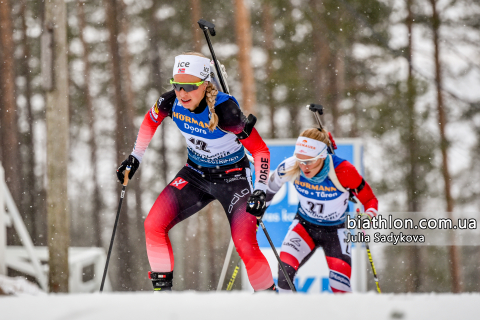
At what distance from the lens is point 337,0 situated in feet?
44.2

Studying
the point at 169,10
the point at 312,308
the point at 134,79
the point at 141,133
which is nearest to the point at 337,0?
the point at 169,10

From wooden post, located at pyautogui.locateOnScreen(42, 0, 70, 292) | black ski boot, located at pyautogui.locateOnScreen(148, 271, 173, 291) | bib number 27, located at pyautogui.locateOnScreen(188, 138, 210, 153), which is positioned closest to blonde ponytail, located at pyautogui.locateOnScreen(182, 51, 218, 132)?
bib number 27, located at pyautogui.locateOnScreen(188, 138, 210, 153)

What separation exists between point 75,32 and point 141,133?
43.0 feet

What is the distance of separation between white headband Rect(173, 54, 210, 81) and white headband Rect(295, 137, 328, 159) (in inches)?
48.1

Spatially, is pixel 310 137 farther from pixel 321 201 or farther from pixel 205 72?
pixel 205 72

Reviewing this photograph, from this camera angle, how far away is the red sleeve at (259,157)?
12.0 ft

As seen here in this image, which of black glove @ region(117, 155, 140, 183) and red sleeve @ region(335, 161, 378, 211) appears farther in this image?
red sleeve @ region(335, 161, 378, 211)

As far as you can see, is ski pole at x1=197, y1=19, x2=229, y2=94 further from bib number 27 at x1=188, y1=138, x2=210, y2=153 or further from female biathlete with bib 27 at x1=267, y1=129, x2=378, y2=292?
female biathlete with bib 27 at x1=267, y1=129, x2=378, y2=292

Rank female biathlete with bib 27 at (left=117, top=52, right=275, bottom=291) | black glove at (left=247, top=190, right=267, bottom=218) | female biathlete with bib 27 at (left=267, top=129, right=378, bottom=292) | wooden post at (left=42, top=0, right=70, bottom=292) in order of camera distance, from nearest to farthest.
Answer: black glove at (left=247, top=190, right=267, bottom=218)
female biathlete with bib 27 at (left=117, top=52, right=275, bottom=291)
female biathlete with bib 27 at (left=267, top=129, right=378, bottom=292)
wooden post at (left=42, top=0, right=70, bottom=292)

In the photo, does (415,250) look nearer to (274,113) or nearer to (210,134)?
(274,113)

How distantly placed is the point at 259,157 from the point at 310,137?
2.96 feet

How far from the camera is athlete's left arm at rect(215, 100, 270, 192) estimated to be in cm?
353

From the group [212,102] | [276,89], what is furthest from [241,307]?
[276,89]

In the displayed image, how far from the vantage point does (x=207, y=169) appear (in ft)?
12.7
